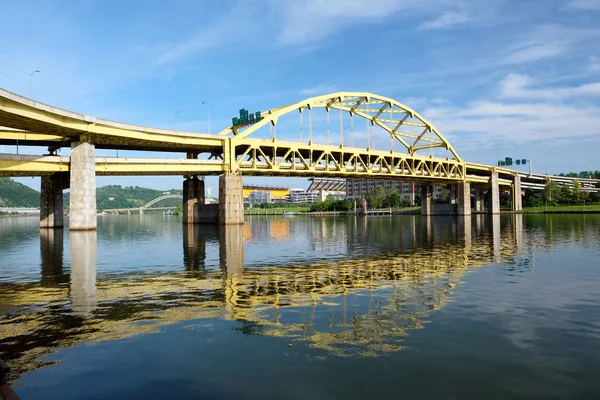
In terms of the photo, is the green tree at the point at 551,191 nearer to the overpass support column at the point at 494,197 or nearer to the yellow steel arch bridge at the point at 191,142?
the overpass support column at the point at 494,197

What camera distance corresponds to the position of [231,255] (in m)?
28.0

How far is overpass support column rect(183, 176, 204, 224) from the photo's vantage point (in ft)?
253

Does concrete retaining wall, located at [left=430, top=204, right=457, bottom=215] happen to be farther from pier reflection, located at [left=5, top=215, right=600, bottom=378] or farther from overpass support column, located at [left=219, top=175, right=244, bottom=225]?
pier reflection, located at [left=5, top=215, right=600, bottom=378]

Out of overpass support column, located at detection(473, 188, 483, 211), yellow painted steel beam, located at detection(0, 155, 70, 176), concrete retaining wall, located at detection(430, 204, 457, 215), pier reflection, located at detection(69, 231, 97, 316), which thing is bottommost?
pier reflection, located at detection(69, 231, 97, 316)

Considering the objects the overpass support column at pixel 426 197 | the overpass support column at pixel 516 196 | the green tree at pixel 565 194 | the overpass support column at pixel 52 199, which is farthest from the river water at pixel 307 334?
the green tree at pixel 565 194

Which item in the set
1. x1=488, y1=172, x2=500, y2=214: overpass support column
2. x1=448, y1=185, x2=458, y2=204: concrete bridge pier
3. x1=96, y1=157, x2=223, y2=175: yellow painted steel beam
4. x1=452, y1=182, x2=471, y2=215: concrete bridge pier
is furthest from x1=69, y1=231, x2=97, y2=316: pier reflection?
x1=488, y1=172, x2=500, y2=214: overpass support column

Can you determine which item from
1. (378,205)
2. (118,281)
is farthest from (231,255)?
(378,205)

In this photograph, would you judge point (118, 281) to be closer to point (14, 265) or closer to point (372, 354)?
point (14, 265)

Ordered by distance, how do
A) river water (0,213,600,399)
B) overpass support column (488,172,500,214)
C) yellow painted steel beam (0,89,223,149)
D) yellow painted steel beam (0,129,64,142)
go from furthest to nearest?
overpass support column (488,172,500,214) → yellow painted steel beam (0,129,64,142) → yellow painted steel beam (0,89,223,149) → river water (0,213,600,399)

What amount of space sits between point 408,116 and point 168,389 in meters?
108

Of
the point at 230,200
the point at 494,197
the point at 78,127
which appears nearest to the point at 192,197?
the point at 230,200

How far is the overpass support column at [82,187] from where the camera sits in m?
52.3

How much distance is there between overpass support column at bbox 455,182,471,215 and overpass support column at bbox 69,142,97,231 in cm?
9728

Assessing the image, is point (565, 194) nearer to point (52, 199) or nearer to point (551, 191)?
point (551, 191)
